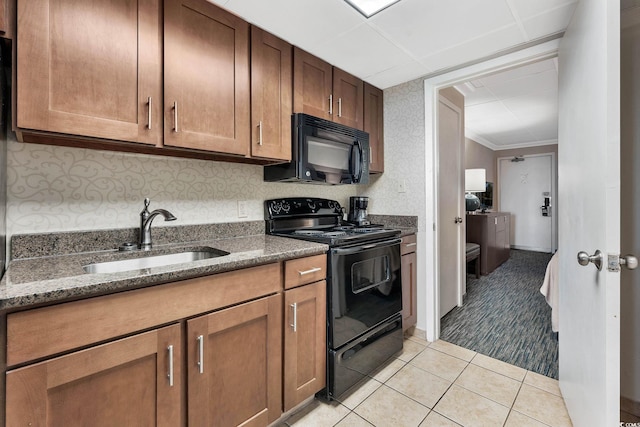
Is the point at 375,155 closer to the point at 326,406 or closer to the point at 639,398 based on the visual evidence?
the point at 326,406

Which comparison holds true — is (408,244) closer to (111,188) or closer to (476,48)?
(476,48)

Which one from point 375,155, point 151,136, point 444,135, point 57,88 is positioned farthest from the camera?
point 444,135

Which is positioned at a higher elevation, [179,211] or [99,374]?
[179,211]

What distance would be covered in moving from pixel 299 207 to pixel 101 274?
1.42 m

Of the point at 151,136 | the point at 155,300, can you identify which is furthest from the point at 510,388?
the point at 151,136

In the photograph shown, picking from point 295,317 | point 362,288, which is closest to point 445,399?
point 362,288

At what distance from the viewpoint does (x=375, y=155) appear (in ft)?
8.36

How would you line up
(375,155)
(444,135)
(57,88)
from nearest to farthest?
(57,88), (375,155), (444,135)

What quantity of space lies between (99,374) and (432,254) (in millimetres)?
2145

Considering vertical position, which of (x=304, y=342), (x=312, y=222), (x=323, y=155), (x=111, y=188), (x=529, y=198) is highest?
(x=323, y=155)

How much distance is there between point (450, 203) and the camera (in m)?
2.83

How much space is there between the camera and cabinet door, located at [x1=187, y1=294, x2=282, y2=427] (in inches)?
43.4

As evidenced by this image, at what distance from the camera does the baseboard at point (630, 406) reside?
1415mm

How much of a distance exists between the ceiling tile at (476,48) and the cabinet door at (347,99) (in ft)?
1.70
